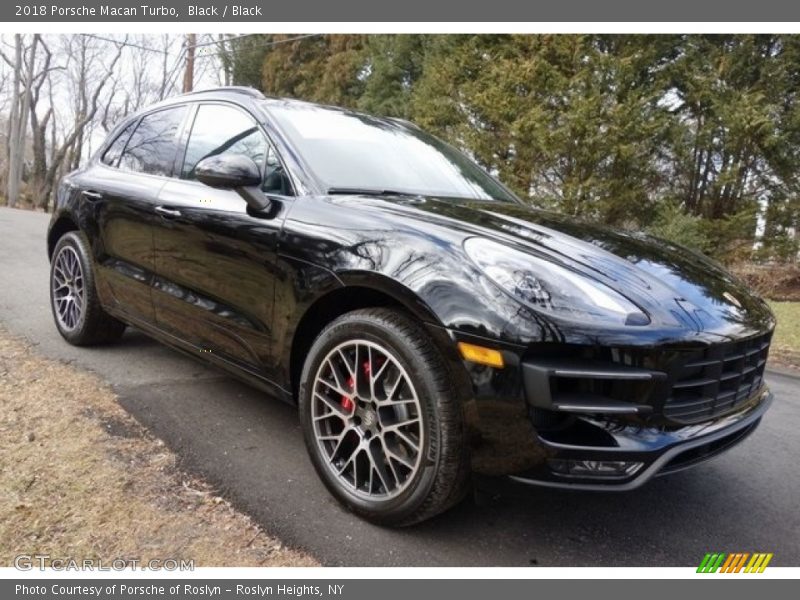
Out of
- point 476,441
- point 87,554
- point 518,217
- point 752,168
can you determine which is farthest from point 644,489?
point 752,168

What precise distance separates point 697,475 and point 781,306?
22.8ft

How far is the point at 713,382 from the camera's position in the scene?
81.7 inches

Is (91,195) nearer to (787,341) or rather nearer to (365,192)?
(365,192)

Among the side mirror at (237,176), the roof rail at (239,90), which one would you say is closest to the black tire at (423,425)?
the side mirror at (237,176)

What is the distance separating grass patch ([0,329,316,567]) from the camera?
2006 millimetres

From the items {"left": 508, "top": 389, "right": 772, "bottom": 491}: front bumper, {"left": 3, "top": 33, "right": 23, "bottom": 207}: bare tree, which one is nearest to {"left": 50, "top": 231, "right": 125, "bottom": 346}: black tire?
{"left": 508, "top": 389, "right": 772, "bottom": 491}: front bumper

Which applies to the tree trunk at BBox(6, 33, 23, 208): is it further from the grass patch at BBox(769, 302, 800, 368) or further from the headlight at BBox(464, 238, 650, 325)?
the headlight at BBox(464, 238, 650, 325)

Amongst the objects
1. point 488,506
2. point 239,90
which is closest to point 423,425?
point 488,506

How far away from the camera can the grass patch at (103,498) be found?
6.58 ft

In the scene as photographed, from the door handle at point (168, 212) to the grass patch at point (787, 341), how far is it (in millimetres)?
5029

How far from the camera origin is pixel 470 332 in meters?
1.93

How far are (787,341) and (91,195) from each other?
6.20 m

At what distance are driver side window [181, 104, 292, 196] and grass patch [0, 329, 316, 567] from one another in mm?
1320

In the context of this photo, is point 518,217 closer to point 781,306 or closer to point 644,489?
point 644,489
